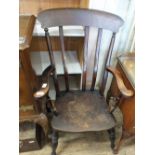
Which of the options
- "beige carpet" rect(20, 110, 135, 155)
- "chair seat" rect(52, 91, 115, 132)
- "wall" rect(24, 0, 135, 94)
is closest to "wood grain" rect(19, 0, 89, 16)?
"wall" rect(24, 0, 135, 94)

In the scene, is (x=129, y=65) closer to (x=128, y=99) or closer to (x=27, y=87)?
(x=128, y=99)

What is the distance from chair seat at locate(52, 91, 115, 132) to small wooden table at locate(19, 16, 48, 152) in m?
0.14

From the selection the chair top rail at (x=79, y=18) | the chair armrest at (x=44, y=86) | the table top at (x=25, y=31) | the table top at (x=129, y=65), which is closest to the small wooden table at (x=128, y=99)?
the table top at (x=129, y=65)

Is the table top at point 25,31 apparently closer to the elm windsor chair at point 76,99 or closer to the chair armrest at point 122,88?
the elm windsor chair at point 76,99

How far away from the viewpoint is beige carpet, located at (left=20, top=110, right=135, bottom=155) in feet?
5.27

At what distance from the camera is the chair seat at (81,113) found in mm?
1312

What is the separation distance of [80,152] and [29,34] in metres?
1.03

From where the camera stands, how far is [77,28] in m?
1.50
